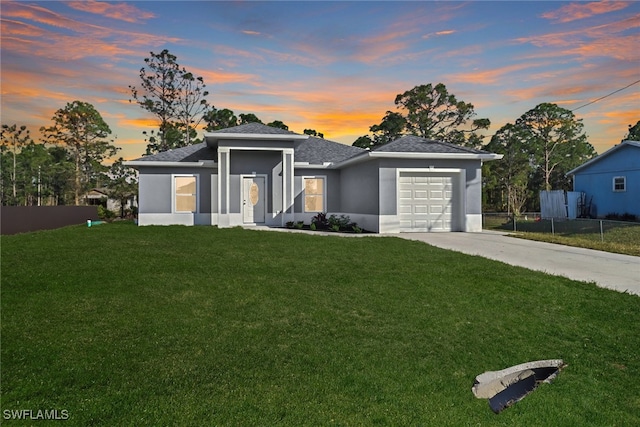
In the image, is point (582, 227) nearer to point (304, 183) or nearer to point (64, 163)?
point (304, 183)

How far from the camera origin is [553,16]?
16.0 metres

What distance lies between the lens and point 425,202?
696 inches

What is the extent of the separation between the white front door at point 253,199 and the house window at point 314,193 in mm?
2055

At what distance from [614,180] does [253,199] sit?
2002cm

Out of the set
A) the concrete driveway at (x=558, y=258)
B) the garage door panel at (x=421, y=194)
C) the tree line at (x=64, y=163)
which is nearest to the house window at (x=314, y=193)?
the garage door panel at (x=421, y=194)

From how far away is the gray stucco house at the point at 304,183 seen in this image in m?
17.2

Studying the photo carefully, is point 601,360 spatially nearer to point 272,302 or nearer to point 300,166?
point 272,302

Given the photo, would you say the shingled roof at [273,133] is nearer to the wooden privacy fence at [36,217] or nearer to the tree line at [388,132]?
the wooden privacy fence at [36,217]

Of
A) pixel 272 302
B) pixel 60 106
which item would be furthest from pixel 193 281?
pixel 60 106

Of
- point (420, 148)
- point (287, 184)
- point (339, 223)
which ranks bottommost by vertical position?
point (339, 223)

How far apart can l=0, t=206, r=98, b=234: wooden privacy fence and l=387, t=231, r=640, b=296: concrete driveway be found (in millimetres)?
19242

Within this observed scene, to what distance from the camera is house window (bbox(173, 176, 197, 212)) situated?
66.7 ft

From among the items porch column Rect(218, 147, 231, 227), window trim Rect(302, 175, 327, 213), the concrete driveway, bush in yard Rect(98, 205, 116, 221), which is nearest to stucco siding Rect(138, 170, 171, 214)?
porch column Rect(218, 147, 231, 227)

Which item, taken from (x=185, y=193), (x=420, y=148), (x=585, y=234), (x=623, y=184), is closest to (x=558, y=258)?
(x=420, y=148)
